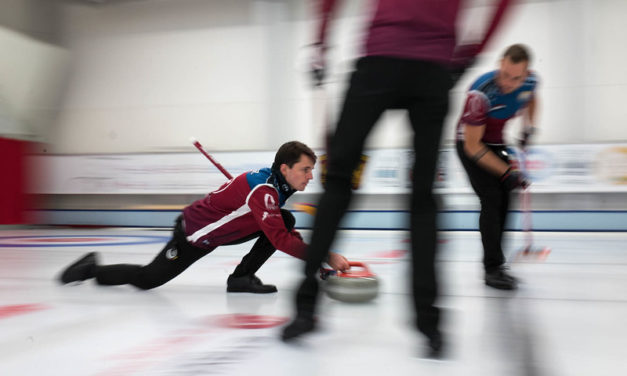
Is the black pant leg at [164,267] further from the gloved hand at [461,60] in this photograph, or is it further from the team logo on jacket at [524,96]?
the team logo on jacket at [524,96]

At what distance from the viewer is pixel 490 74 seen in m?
1.90

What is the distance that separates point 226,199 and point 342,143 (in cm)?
80

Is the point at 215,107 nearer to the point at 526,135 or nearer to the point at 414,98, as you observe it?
the point at 526,135

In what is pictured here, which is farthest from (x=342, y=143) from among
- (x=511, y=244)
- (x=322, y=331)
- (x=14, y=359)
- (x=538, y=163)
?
(x=538, y=163)

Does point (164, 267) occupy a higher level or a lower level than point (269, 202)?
lower

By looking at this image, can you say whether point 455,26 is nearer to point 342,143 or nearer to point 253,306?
point 342,143

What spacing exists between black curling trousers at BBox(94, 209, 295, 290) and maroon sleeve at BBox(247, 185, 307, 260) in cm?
32

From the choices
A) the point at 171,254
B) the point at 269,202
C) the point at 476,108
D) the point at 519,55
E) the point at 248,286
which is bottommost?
the point at 248,286

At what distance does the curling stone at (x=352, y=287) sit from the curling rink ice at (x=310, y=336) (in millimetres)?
36

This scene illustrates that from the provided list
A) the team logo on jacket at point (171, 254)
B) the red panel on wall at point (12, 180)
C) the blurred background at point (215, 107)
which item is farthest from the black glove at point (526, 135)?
the red panel on wall at point (12, 180)

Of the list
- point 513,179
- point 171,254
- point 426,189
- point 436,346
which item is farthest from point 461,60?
point 171,254

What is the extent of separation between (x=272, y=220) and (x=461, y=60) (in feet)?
2.37

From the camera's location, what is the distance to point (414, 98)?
3.52 ft

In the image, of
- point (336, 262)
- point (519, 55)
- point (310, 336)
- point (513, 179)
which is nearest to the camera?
point (310, 336)
